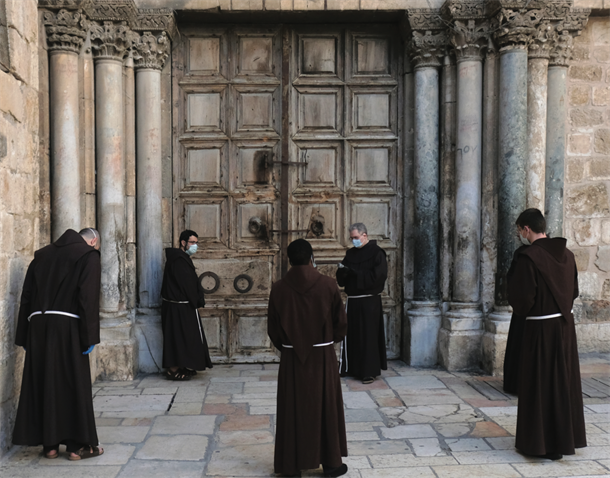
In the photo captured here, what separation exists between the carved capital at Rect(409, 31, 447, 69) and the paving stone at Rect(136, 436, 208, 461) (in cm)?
465

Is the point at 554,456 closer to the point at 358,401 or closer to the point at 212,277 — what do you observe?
the point at 358,401

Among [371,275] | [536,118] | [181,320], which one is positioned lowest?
[181,320]

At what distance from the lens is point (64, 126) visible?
19.9 feet

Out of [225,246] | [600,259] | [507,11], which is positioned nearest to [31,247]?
[225,246]

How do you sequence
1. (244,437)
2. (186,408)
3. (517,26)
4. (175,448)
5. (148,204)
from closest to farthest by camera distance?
1. (175,448)
2. (244,437)
3. (186,408)
4. (517,26)
5. (148,204)

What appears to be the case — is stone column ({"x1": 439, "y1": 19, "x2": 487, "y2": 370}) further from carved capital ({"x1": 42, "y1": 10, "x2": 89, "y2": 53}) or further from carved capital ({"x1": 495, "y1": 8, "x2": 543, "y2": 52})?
carved capital ({"x1": 42, "y1": 10, "x2": 89, "y2": 53})

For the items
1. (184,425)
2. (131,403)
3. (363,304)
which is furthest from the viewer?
(363,304)

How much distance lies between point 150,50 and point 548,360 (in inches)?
200

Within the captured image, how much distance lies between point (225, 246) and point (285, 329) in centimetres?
347

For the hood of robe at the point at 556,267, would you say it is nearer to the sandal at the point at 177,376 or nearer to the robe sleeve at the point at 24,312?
the robe sleeve at the point at 24,312

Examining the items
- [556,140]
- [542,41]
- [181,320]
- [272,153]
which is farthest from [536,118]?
[181,320]

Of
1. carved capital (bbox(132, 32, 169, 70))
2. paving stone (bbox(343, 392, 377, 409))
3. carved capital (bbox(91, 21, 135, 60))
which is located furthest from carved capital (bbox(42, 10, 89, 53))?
paving stone (bbox(343, 392, 377, 409))

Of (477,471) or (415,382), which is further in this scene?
(415,382)

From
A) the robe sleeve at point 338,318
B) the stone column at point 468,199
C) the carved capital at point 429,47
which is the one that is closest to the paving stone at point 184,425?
the robe sleeve at point 338,318
